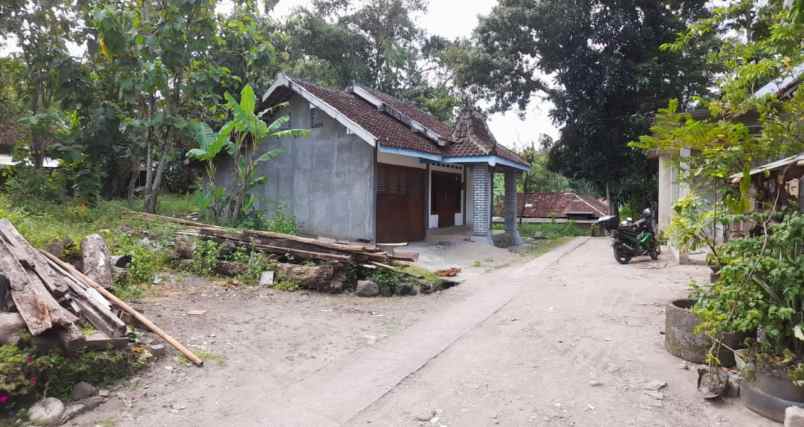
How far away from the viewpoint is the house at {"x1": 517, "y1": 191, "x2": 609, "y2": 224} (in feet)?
103

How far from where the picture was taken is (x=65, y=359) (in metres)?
3.96

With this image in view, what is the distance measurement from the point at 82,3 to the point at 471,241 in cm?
1205

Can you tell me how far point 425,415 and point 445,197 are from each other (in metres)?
14.0

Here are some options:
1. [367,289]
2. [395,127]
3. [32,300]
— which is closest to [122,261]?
[32,300]

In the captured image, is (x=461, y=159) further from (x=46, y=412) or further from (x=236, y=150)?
(x=46, y=412)

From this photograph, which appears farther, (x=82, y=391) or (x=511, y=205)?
(x=511, y=205)

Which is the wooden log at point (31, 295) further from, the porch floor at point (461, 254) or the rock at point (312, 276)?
the porch floor at point (461, 254)

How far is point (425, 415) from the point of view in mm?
3820

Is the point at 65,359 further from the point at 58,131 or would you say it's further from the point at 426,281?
the point at 58,131

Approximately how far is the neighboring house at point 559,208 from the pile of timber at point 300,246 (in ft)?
77.8

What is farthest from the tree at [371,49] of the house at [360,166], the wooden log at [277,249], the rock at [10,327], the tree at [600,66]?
the rock at [10,327]

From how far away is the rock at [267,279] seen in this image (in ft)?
26.8

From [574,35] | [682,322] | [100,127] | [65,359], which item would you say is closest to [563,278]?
[682,322]

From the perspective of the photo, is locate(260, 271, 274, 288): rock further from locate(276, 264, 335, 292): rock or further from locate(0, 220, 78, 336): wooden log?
locate(0, 220, 78, 336): wooden log
